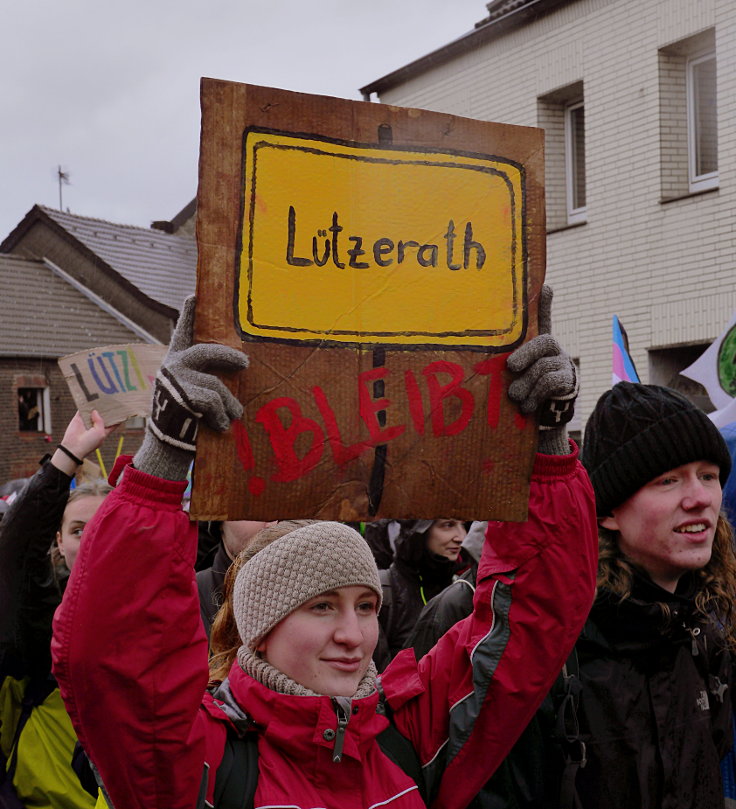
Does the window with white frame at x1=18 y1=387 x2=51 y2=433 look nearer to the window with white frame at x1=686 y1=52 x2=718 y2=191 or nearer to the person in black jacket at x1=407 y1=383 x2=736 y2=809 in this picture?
the window with white frame at x1=686 y1=52 x2=718 y2=191

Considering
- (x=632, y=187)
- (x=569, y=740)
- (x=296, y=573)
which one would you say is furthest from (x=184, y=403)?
(x=632, y=187)

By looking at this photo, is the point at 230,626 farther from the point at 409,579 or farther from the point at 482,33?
the point at 482,33

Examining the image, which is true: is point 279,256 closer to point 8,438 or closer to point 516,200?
point 516,200

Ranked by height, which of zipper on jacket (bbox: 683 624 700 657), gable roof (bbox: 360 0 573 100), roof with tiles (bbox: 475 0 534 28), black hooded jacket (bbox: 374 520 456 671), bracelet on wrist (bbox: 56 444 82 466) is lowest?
black hooded jacket (bbox: 374 520 456 671)

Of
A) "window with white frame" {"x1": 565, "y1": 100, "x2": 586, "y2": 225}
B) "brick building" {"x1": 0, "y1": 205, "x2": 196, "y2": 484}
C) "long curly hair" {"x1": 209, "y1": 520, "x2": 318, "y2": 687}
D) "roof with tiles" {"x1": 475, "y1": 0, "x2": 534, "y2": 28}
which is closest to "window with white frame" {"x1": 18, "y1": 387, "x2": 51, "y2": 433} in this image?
"brick building" {"x1": 0, "y1": 205, "x2": 196, "y2": 484}

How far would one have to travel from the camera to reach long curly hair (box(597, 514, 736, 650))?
8.32 ft

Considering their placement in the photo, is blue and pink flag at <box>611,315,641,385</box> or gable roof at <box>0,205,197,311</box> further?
gable roof at <box>0,205,197,311</box>

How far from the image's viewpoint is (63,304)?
2761cm

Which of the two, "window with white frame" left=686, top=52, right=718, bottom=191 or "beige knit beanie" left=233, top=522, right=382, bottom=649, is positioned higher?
"window with white frame" left=686, top=52, right=718, bottom=191

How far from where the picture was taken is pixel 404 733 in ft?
6.88

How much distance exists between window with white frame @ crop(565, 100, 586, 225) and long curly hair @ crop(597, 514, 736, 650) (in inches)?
350

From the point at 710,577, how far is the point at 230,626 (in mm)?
1247

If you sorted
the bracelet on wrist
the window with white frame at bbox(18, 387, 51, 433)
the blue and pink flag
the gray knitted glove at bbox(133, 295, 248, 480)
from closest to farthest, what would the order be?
the gray knitted glove at bbox(133, 295, 248, 480)
the bracelet on wrist
the blue and pink flag
the window with white frame at bbox(18, 387, 51, 433)

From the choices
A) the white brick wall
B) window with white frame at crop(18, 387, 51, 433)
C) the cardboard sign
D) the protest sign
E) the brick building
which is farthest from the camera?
window with white frame at crop(18, 387, 51, 433)
